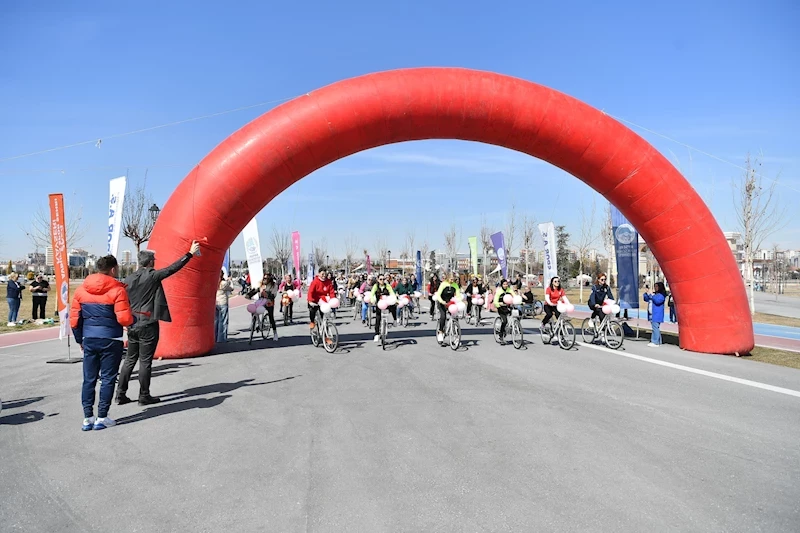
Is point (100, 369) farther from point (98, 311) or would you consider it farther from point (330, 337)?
point (330, 337)

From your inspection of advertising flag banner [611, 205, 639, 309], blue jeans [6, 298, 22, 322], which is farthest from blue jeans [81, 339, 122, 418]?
blue jeans [6, 298, 22, 322]

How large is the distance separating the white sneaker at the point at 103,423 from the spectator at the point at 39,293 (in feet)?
49.5

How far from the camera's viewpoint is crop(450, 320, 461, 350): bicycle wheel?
477 inches

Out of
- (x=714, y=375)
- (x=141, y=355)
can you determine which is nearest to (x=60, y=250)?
(x=141, y=355)

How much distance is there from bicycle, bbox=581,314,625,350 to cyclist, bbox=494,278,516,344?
2099 millimetres

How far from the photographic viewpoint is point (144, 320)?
7.24 m

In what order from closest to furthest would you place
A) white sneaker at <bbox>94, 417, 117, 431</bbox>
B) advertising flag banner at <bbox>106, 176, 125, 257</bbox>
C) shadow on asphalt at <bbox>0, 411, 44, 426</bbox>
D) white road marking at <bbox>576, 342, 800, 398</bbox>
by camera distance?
white sneaker at <bbox>94, 417, 117, 431</bbox> → shadow on asphalt at <bbox>0, 411, 44, 426</bbox> → white road marking at <bbox>576, 342, 800, 398</bbox> → advertising flag banner at <bbox>106, 176, 125, 257</bbox>

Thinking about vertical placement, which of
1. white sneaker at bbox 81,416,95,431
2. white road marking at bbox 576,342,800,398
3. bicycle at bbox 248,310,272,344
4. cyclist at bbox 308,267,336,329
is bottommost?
white road marking at bbox 576,342,800,398

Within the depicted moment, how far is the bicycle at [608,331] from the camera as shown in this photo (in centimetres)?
1246

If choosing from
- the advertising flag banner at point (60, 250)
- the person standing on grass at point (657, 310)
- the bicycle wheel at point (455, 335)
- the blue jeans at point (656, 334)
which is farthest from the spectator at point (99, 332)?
the blue jeans at point (656, 334)

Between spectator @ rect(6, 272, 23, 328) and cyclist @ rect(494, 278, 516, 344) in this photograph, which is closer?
cyclist @ rect(494, 278, 516, 344)

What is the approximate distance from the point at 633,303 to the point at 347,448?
39.8 feet

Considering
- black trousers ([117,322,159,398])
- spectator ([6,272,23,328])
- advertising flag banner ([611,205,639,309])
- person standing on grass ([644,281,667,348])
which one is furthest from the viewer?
spectator ([6,272,23,328])

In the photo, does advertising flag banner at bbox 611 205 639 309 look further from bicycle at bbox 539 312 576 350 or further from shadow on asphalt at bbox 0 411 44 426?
shadow on asphalt at bbox 0 411 44 426
